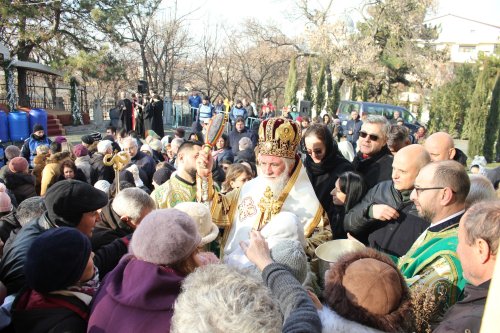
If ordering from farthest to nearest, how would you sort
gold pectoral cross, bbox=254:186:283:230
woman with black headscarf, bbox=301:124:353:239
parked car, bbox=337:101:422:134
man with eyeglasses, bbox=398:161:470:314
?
parked car, bbox=337:101:422:134
woman with black headscarf, bbox=301:124:353:239
gold pectoral cross, bbox=254:186:283:230
man with eyeglasses, bbox=398:161:470:314

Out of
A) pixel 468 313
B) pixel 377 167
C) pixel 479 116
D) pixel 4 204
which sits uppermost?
pixel 479 116

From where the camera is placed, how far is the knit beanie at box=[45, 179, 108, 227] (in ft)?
8.29

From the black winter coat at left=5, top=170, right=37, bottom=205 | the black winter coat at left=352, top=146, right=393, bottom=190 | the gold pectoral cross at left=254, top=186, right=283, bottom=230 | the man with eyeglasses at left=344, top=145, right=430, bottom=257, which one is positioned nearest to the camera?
the man with eyeglasses at left=344, top=145, right=430, bottom=257

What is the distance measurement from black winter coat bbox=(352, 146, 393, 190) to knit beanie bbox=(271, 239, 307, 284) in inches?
86.8

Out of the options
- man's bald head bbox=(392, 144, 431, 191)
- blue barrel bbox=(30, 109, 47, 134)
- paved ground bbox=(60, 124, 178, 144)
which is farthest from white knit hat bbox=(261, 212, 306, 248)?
paved ground bbox=(60, 124, 178, 144)

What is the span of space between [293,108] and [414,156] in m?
15.5

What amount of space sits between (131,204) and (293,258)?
5.28 ft

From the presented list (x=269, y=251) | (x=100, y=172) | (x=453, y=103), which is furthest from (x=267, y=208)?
(x=453, y=103)

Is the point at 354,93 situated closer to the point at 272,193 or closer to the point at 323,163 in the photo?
the point at 323,163

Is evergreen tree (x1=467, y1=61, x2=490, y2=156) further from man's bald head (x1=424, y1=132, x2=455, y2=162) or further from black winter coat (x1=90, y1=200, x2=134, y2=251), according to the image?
black winter coat (x1=90, y1=200, x2=134, y2=251)

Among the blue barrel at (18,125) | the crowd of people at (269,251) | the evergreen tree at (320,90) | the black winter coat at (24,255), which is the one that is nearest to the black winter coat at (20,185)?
the crowd of people at (269,251)

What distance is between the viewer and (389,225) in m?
2.91

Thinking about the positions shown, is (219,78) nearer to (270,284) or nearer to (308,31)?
(308,31)

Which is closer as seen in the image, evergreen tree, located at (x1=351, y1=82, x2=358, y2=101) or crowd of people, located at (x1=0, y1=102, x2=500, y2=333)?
crowd of people, located at (x1=0, y1=102, x2=500, y2=333)
